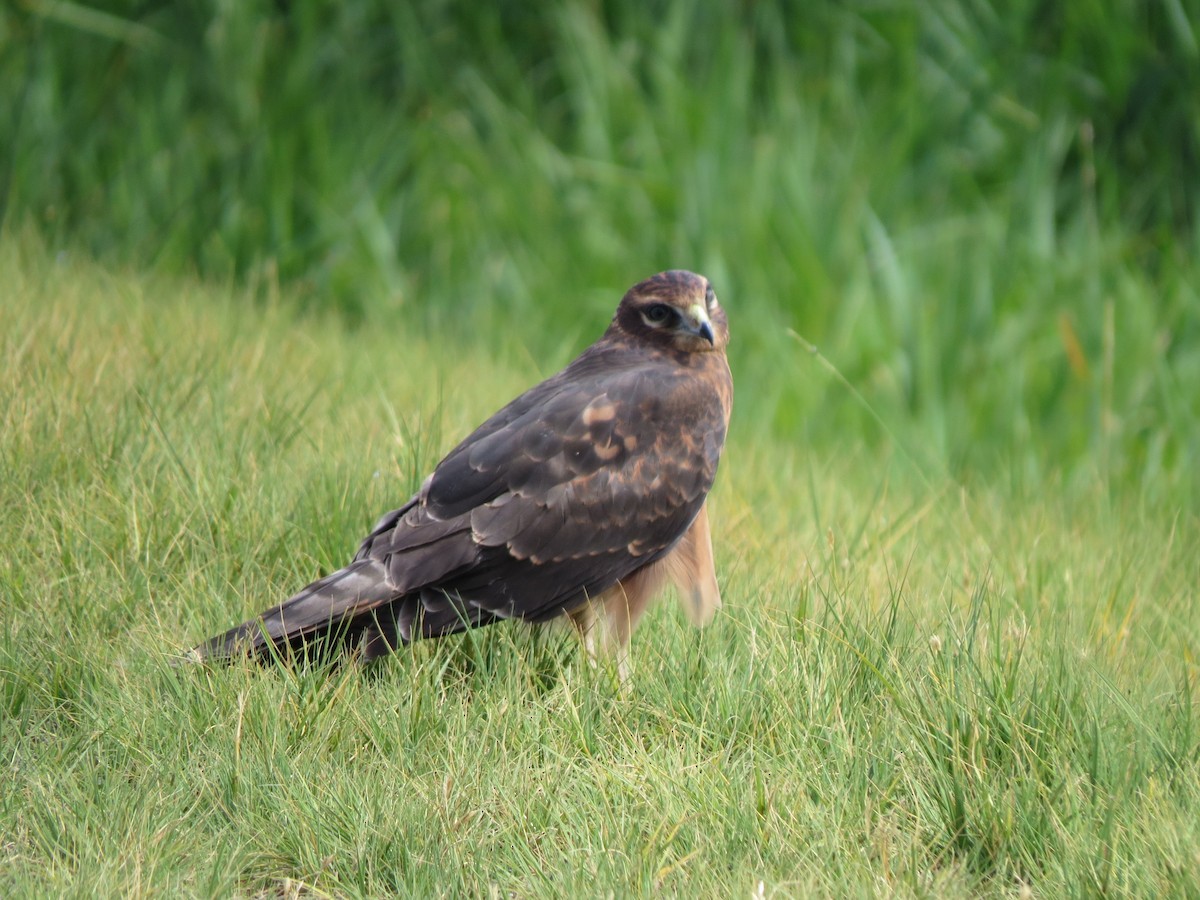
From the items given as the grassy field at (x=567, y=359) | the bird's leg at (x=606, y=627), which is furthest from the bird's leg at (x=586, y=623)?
the grassy field at (x=567, y=359)

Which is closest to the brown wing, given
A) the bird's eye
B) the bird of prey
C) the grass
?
the bird of prey

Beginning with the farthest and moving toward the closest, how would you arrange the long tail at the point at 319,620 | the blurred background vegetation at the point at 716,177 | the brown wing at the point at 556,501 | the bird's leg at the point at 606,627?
1. the blurred background vegetation at the point at 716,177
2. the brown wing at the point at 556,501
3. the bird's leg at the point at 606,627
4. the long tail at the point at 319,620

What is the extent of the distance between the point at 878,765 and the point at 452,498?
4.79 ft

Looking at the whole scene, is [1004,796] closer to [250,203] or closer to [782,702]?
[782,702]

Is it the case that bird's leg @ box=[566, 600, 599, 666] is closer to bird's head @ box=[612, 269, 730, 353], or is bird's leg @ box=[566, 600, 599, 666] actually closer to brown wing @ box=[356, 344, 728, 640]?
brown wing @ box=[356, 344, 728, 640]

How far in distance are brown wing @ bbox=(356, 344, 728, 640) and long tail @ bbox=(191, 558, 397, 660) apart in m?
Result: 0.07

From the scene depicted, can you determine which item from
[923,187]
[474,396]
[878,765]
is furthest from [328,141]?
[878,765]

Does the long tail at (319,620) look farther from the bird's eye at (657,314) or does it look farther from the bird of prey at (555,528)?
the bird's eye at (657,314)

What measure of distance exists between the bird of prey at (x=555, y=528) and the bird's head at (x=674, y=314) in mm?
22

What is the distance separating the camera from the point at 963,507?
496cm

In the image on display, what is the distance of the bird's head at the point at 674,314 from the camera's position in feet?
14.7

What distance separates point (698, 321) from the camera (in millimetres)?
4449

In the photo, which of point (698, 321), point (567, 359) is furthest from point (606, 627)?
point (567, 359)

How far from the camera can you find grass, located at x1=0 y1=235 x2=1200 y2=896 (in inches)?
117
